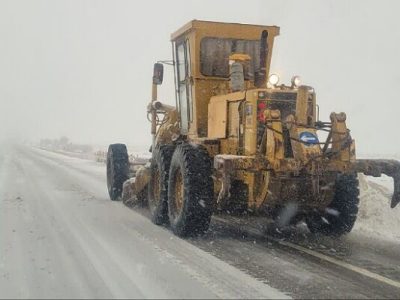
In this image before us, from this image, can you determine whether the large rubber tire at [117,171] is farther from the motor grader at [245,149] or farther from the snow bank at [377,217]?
the snow bank at [377,217]

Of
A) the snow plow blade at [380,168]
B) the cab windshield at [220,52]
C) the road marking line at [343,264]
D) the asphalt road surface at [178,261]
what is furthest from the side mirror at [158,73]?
the snow plow blade at [380,168]

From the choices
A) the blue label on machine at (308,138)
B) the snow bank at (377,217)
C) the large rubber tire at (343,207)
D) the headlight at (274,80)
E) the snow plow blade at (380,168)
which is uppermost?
the headlight at (274,80)

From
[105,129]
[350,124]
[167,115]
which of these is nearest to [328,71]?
[350,124]

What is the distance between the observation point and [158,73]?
9062 mm

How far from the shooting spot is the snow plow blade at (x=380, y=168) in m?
6.27

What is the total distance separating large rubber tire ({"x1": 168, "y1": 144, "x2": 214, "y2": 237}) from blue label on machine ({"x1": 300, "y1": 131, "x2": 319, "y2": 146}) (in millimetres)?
1284

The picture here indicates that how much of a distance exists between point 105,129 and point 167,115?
157839 millimetres

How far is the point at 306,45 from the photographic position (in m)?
39.0

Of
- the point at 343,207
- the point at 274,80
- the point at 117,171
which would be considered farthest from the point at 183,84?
the point at 343,207

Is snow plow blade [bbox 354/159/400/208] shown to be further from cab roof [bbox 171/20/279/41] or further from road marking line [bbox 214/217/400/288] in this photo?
cab roof [bbox 171/20/279/41]

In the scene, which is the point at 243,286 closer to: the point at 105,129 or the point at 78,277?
the point at 78,277

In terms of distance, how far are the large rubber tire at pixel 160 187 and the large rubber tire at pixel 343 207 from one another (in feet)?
6.99

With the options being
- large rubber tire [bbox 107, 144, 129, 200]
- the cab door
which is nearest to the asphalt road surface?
the cab door

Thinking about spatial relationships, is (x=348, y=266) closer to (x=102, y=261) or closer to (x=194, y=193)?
(x=194, y=193)
